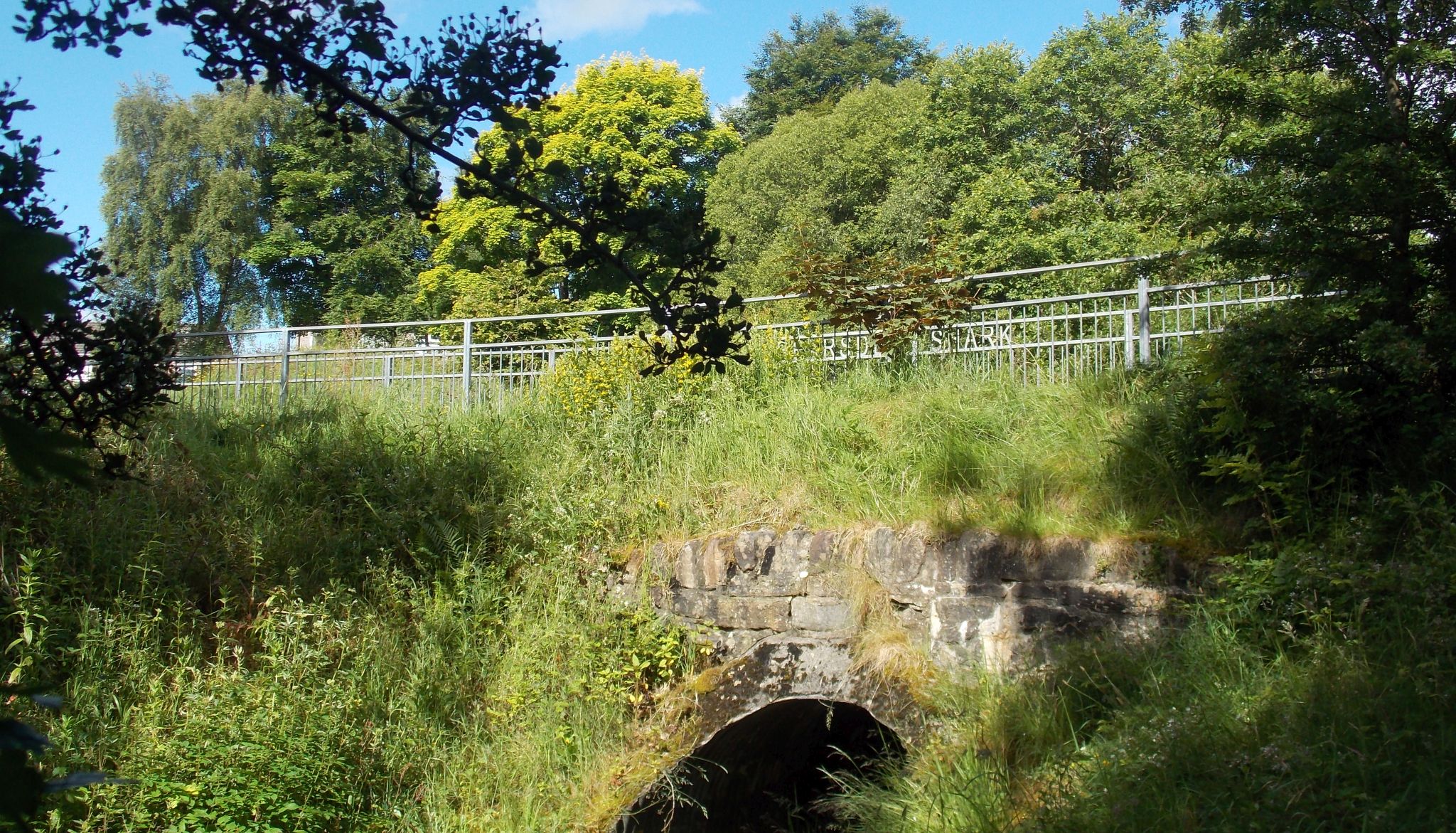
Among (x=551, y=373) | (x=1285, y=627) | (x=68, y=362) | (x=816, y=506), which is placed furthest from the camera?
(x=551, y=373)

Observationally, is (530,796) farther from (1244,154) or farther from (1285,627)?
(1244,154)

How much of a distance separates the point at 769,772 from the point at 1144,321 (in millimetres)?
5132

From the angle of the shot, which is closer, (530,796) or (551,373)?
(530,796)

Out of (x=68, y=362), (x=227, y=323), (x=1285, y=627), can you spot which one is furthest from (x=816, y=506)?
(x=227, y=323)

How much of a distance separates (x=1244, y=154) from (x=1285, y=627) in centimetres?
342

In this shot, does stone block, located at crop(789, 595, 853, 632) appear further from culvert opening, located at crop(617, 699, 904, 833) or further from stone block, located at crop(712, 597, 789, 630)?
culvert opening, located at crop(617, 699, 904, 833)

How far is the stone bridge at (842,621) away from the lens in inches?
269

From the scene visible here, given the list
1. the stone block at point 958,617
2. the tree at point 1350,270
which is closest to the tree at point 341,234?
the stone block at point 958,617

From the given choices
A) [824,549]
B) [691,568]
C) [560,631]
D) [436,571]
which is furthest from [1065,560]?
[436,571]

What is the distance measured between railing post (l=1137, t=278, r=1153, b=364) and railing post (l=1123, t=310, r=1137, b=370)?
7 cm

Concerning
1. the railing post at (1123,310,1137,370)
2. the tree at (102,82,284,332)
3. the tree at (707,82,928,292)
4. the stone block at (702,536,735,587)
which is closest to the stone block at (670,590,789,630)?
the stone block at (702,536,735,587)

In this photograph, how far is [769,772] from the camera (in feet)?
28.5

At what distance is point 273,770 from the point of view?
659 cm

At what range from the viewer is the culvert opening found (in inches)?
282
